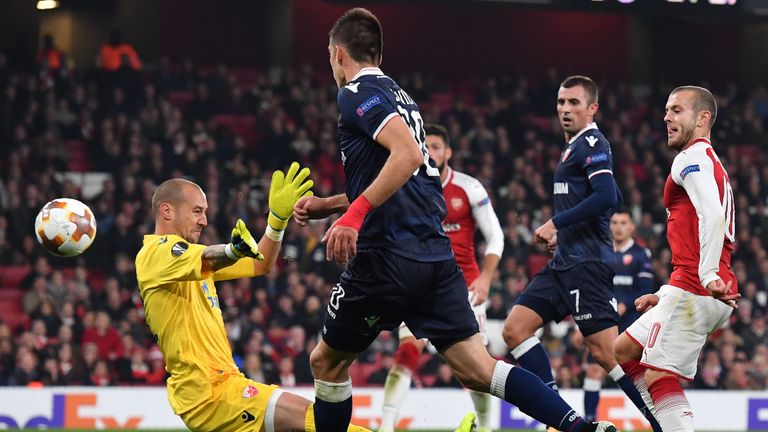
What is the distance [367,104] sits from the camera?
18.0 feet

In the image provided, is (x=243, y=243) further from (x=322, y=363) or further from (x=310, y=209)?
(x=322, y=363)

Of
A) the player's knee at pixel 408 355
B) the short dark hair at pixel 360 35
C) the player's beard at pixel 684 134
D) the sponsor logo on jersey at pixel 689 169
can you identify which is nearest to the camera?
the short dark hair at pixel 360 35

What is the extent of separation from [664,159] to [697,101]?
50.0 feet

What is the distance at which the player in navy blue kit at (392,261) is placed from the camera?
555cm

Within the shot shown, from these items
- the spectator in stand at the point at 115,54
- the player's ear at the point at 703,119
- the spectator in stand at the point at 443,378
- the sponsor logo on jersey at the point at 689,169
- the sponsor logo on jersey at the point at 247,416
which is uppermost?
the spectator in stand at the point at 115,54

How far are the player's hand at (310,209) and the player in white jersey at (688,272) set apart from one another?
6.63ft

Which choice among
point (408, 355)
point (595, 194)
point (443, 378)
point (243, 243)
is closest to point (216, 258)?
point (243, 243)

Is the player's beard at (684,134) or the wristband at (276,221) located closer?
the wristband at (276,221)

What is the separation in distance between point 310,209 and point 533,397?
142 cm

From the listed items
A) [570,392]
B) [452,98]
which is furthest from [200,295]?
[452,98]

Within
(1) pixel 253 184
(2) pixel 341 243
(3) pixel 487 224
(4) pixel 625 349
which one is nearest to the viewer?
(2) pixel 341 243

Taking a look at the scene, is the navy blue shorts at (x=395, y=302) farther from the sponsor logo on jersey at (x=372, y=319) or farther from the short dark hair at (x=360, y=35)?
the short dark hair at (x=360, y=35)

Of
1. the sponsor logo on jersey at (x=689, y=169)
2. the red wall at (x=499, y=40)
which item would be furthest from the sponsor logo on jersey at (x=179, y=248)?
the red wall at (x=499, y=40)

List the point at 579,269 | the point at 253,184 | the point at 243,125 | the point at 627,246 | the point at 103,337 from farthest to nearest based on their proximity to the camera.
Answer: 1. the point at 243,125
2. the point at 253,184
3. the point at 103,337
4. the point at 627,246
5. the point at 579,269
